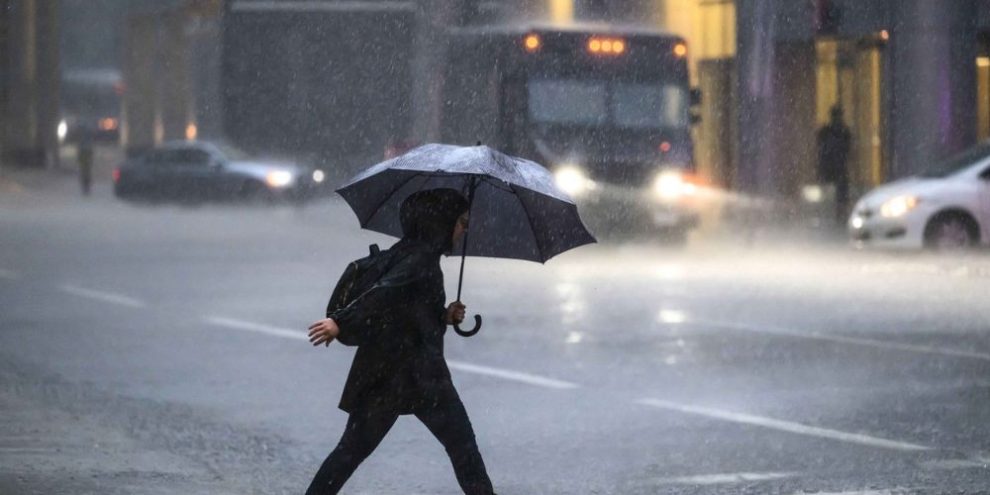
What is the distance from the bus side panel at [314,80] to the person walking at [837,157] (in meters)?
22.2

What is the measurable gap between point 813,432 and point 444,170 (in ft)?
12.2

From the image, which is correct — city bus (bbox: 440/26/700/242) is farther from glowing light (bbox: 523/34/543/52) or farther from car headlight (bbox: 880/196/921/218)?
car headlight (bbox: 880/196/921/218)

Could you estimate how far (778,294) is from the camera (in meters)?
17.0

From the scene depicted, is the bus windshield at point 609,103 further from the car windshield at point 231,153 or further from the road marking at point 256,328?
the car windshield at point 231,153

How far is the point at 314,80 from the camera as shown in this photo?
50969 millimetres

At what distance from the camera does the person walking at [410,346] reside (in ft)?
20.1

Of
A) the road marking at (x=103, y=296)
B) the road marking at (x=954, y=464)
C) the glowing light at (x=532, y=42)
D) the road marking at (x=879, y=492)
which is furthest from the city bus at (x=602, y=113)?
the road marking at (x=879, y=492)

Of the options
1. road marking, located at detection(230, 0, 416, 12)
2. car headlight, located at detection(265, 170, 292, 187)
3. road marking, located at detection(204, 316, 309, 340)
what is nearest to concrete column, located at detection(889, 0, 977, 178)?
car headlight, located at detection(265, 170, 292, 187)

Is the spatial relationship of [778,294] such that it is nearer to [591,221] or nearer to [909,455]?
[591,221]

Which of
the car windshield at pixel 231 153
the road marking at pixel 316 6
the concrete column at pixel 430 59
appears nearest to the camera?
the concrete column at pixel 430 59

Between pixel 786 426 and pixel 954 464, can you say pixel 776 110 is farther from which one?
pixel 954 464

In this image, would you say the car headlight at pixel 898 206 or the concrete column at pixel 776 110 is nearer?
the car headlight at pixel 898 206

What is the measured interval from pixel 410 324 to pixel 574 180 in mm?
17026

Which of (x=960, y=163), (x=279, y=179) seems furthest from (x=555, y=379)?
(x=279, y=179)
